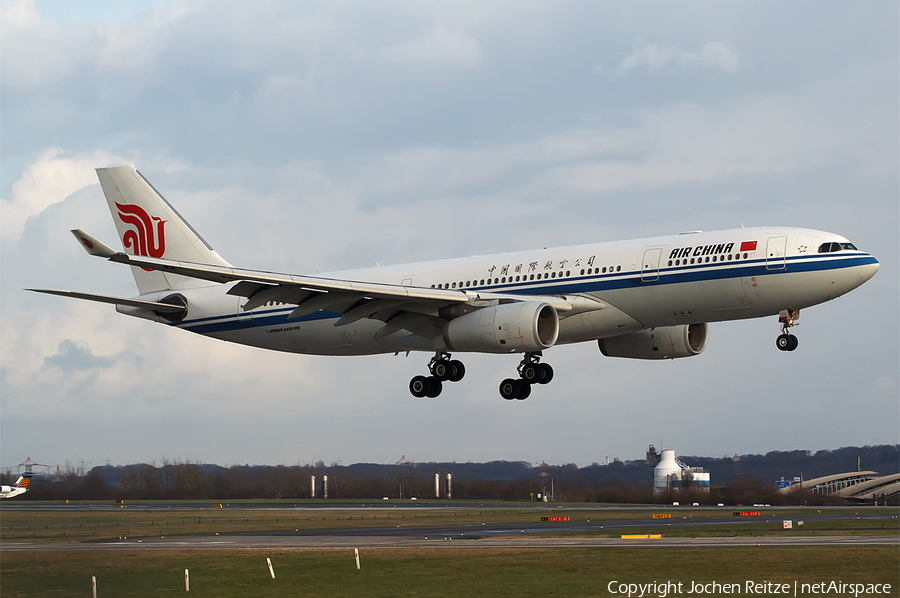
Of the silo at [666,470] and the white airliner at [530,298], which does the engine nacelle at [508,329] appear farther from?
the silo at [666,470]

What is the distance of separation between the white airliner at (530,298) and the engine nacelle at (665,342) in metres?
0.06

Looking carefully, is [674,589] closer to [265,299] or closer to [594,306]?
[594,306]

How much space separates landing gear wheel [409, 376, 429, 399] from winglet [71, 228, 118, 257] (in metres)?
16.0

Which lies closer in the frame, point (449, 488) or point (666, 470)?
point (449, 488)

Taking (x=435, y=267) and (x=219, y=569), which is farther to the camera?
(x=435, y=267)

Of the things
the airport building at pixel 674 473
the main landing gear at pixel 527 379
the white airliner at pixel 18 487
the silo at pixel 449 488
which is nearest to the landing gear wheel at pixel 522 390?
the main landing gear at pixel 527 379

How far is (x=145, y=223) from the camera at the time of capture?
167 feet

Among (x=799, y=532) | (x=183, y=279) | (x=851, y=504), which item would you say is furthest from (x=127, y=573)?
(x=851, y=504)

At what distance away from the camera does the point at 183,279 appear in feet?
164

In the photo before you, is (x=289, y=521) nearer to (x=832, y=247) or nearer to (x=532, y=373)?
(x=532, y=373)

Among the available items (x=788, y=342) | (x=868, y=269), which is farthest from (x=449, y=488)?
(x=868, y=269)

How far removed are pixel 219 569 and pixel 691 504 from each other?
4936 centimetres

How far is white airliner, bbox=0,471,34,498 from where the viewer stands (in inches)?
2549

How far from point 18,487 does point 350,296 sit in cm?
4038
